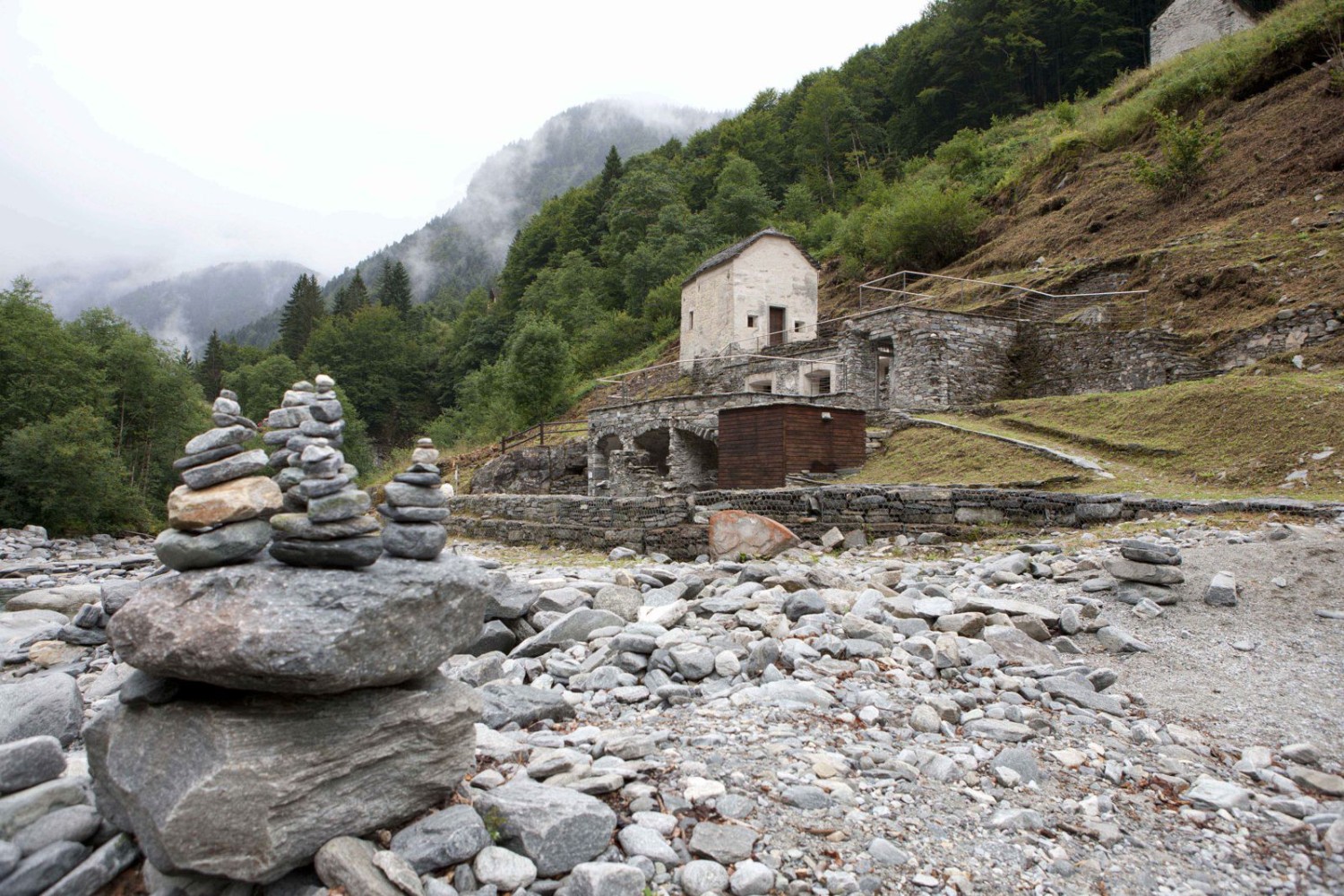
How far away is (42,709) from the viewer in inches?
166

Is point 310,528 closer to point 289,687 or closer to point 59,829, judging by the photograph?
point 289,687

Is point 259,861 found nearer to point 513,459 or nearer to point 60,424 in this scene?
point 513,459

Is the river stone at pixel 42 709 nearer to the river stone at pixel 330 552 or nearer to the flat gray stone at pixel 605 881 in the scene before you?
the river stone at pixel 330 552

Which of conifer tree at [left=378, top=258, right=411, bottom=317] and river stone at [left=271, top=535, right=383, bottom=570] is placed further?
conifer tree at [left=378, top=258, right=411, bottom=317]

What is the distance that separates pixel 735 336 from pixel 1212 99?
2180cm

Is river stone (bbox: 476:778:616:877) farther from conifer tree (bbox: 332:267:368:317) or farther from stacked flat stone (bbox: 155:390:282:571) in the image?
conifer tree (bbox: 332:267:368:317)

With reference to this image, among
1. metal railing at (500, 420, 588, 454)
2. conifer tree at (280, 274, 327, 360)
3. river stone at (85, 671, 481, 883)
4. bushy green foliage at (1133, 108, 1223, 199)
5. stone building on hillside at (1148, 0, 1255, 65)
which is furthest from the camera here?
conifer tree at (280, 274, 327, 360)

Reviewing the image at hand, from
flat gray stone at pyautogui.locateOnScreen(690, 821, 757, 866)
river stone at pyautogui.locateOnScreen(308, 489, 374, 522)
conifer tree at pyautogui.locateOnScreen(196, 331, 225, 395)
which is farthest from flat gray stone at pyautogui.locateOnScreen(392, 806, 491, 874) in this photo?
conifer tree at pyautogui.locateOnScreen(196, 331, 225, 395)

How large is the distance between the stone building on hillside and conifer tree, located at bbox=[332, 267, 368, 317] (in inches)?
2913

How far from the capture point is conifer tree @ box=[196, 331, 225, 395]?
69.3m

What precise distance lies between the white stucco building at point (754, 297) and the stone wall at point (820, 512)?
1927 cm

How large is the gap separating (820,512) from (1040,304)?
54.4 ft

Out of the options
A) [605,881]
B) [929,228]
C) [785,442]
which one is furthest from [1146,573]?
[929,228]

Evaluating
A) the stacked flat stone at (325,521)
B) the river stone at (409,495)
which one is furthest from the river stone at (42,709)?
the river stone at (409,495)
